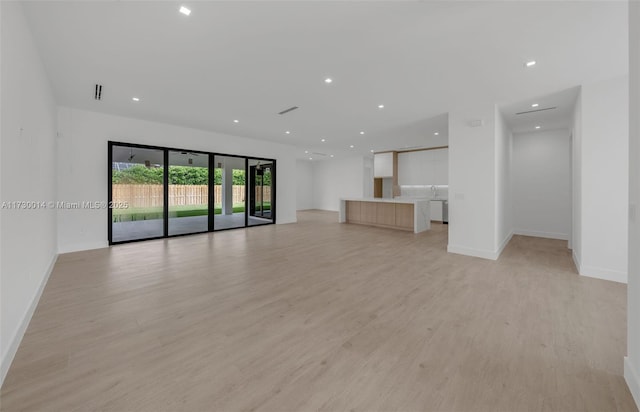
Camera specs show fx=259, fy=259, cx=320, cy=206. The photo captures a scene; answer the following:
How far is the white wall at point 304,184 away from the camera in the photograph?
47.0ft

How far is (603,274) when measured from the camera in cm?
370

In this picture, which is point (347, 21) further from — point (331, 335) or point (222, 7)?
point (331, 335)

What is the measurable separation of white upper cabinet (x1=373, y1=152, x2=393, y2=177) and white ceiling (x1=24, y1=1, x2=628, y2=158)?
577 centimetres

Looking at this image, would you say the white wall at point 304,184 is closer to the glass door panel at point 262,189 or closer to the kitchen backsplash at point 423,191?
the glass door panel at point 262,189

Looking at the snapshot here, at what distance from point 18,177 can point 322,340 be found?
2.90m

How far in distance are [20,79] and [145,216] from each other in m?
4.60

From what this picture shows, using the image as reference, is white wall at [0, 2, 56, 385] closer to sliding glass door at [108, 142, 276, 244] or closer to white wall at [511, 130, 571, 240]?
sliding glass door at [108, 142, 276, 244]

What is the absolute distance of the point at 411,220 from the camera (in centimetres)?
771

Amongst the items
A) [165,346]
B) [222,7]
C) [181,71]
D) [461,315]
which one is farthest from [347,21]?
[165,346]

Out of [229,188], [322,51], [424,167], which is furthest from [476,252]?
[229,188]

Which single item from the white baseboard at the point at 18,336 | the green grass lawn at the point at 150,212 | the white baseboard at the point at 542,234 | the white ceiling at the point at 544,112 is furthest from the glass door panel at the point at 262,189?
the white baseboard at the point at 542,234

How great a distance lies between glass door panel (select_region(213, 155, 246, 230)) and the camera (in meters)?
→ 7.73

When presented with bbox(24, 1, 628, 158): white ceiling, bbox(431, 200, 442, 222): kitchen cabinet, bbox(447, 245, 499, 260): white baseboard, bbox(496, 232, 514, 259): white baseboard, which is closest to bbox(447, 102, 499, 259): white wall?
bbox(447, 245, 499, 260): white baseboard

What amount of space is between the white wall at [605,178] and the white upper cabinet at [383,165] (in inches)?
277
